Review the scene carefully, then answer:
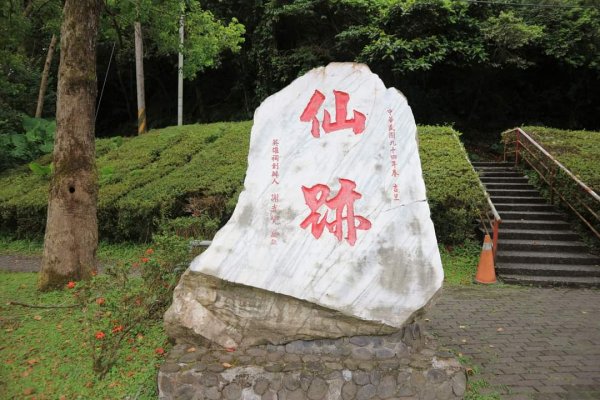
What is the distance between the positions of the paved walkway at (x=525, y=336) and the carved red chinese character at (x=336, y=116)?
251 centimetres

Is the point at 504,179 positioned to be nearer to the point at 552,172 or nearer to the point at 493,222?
the point at 552,172

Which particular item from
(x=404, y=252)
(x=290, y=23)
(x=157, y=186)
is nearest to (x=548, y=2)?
(x=290, y=23)

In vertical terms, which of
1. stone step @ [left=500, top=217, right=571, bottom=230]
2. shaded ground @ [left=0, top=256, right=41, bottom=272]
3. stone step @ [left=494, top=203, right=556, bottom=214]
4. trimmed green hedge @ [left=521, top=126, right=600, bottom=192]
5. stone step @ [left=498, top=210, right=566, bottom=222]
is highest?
trimmed green hedge @ [left=521, top=126, right=600, bottom=192]

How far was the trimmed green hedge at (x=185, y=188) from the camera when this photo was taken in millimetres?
7926

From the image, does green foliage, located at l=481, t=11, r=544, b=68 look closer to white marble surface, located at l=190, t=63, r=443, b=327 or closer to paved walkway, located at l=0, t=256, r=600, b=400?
paved walkway, located at l=0, t=256, r=600, b=400

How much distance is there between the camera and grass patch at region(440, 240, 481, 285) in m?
7.16

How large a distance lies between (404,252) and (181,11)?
646 centimetres

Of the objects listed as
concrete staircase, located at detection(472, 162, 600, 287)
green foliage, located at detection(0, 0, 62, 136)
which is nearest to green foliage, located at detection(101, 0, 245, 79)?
green foliage, located at detection(0, 0, 62, 136)

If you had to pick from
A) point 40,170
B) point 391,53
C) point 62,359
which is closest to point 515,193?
point 391,53

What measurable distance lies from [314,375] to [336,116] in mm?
2201

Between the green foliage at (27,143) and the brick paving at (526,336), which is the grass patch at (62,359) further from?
the green foliage at (27,143)

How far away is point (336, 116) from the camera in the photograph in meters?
4.11

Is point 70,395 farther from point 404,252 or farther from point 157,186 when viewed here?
point 157,186

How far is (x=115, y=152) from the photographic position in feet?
39.3
